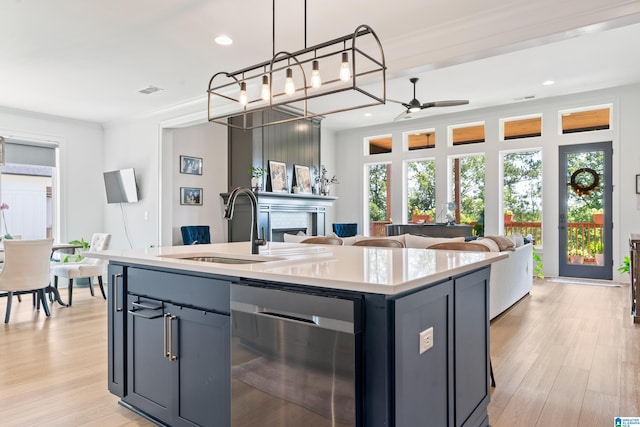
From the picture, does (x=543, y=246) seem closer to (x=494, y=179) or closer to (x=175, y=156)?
(x=494, y=179)

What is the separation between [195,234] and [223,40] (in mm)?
3395

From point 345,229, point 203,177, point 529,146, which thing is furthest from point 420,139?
point 203,177

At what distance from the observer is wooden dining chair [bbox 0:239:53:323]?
418 centimetres

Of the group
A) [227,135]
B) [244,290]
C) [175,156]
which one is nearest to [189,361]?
[244,290]

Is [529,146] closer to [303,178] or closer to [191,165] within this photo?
[303,178]

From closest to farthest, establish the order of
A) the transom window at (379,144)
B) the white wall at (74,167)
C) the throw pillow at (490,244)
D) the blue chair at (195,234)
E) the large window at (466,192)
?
the throw pillow at (490,244) < the blue chair at (195,234) < the white wall at (74,167) < the large window at (466,192) < the transom window at (379,144)

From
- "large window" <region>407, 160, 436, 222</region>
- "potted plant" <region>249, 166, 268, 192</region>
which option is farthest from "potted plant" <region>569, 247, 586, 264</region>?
"potted plant" <region>249, 166, 268, 192</region>

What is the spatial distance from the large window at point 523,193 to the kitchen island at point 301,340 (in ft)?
20.0

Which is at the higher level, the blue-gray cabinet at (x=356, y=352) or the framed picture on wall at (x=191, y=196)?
the framed picture on wall at (x=191, y=196)

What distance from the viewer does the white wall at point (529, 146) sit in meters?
6.44

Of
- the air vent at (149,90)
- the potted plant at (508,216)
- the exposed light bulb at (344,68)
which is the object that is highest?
the air vent at (149,90)

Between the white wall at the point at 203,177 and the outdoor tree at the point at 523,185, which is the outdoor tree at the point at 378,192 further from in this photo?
the white wall at the point at 203,177

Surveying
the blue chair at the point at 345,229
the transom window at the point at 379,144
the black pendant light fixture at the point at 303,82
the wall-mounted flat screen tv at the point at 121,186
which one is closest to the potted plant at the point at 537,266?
the blue chair at the point at 345,229

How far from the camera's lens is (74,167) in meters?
6.93
